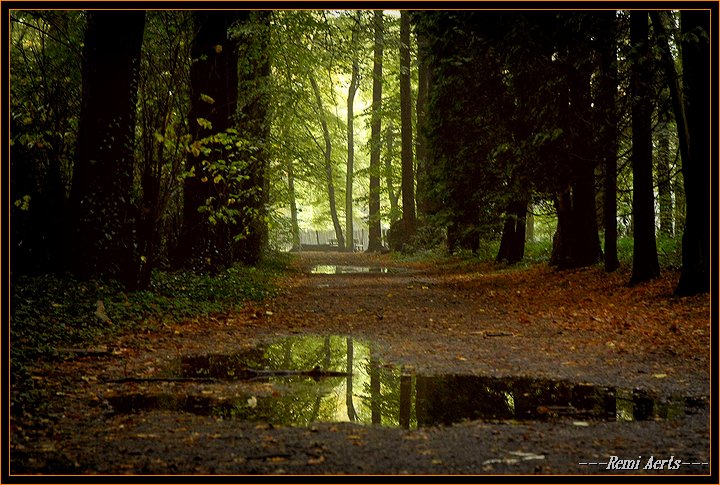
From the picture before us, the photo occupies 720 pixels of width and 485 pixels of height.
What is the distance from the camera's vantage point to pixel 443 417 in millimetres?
4488

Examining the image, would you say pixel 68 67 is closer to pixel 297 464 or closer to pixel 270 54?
pixel 270 54

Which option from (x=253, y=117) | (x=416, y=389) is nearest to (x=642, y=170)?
(x=416, y=389)

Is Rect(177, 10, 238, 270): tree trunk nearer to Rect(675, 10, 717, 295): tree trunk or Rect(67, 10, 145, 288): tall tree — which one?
Rect(67, 10, 145, 288): tall tree

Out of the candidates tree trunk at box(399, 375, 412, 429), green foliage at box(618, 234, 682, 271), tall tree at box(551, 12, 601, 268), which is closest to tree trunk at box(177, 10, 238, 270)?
tall tree at box(551, 12, 601, 268)

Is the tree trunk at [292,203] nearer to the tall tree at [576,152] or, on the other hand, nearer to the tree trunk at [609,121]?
the tall tree at [576,152]

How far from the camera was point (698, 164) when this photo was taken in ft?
31.7

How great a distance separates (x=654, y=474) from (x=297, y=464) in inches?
74.2

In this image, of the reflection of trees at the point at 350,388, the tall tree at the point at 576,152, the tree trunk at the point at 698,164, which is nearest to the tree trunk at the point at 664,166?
the tall tree at the point at 576,152

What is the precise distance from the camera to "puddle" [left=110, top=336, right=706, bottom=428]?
454 centimetres

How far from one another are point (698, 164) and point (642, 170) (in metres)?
1.99

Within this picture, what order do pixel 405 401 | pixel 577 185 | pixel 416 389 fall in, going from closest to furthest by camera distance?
pixel 405 401
pixel 416 389
pixel 577 185

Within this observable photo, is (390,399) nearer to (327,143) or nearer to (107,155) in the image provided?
(107,155)

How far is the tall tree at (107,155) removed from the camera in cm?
996

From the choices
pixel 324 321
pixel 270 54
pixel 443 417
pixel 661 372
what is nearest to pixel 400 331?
pixel 324 321
